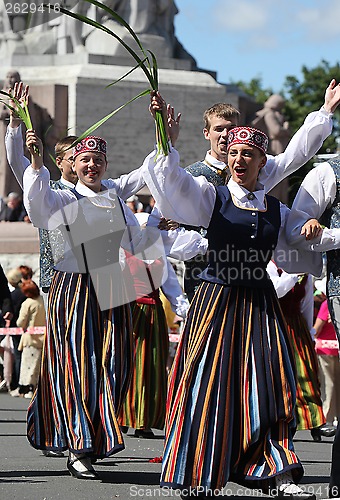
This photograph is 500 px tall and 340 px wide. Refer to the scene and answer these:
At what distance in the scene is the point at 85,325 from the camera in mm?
7453

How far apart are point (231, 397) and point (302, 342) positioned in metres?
3.80

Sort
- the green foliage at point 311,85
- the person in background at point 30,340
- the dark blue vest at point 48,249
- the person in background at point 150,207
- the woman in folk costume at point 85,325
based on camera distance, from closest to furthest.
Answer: the woman in folk costume at point 85,325 → the dark blue vest at point 48,249 → the person in background at point 30,340 → the person in background at point 150,207 → the green foliage at point 311,85

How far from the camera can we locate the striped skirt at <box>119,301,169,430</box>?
980 centimetres

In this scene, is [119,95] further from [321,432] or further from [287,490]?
[287,490]

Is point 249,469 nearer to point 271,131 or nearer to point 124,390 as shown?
point 124,390

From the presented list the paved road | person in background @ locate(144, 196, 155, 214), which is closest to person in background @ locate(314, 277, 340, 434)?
the paved road

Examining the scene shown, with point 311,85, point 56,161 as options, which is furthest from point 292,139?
point 311,85

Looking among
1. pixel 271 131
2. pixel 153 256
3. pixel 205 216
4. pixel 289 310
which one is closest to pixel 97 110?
pixel 271 131

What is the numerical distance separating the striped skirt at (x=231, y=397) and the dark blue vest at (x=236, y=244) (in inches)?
2.5

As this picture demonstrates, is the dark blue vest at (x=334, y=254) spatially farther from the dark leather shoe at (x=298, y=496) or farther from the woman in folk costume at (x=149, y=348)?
the woman in folk costume at (x=149, y=348)

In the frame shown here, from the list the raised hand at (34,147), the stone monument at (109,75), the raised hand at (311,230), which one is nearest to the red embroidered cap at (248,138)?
the raised hand at (311,230)

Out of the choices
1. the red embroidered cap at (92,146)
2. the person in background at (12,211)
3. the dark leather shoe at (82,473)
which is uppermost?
the person in background at (12,211)

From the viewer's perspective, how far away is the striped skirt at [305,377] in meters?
9.56

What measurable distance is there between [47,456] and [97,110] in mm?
16036
